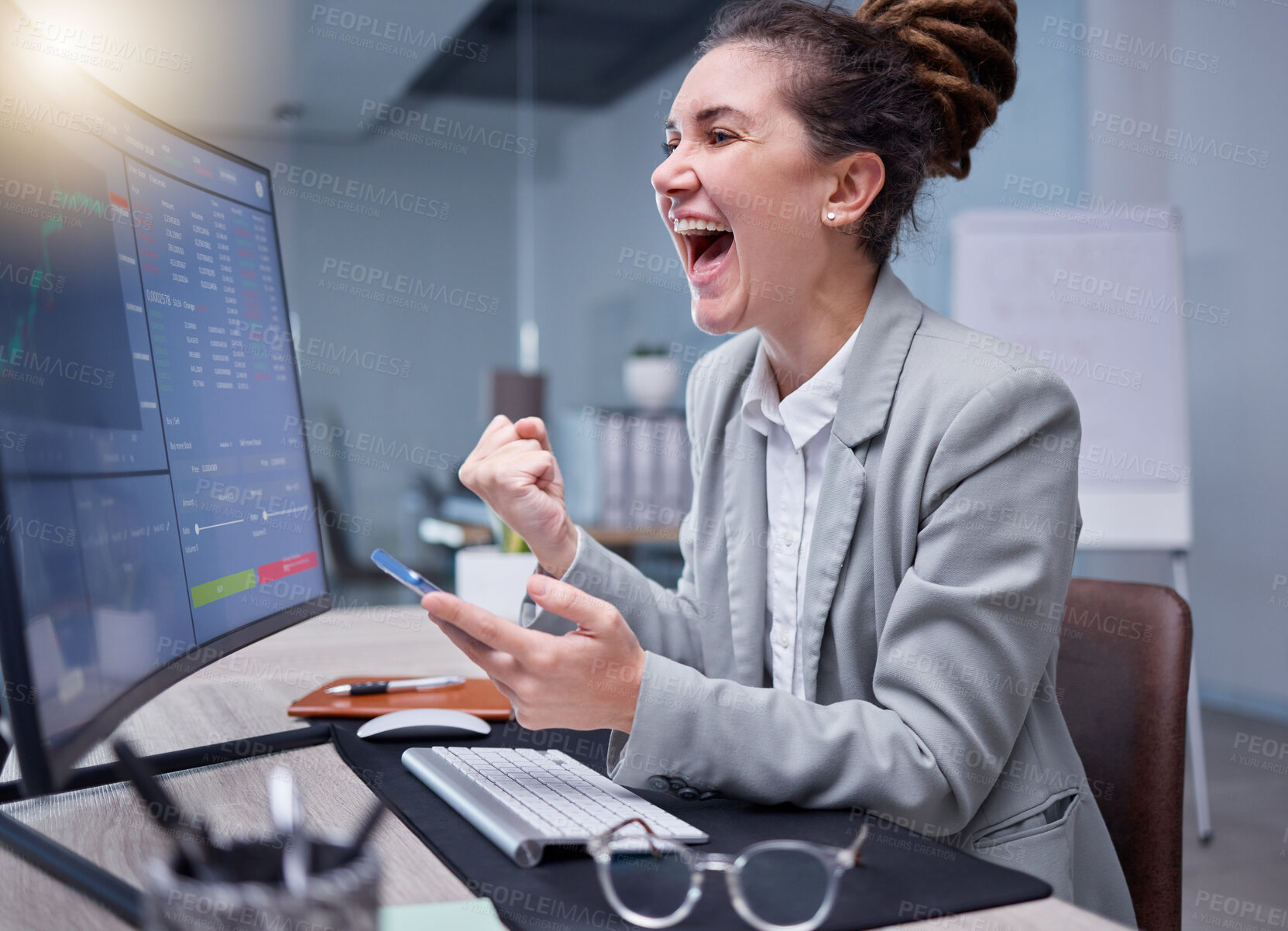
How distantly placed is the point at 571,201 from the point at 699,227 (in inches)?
159

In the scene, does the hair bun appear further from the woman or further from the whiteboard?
the whiteboard

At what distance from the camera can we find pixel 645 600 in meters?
1.18

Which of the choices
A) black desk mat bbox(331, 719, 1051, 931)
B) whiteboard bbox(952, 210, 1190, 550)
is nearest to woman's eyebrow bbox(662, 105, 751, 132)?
black desk mat bbox(331, 719, 1051, 931)

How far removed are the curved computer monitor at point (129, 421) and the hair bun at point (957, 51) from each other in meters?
0.72

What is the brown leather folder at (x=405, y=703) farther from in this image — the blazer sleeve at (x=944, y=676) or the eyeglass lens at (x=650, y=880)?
the eyeglass lens at (x=650, y=880)

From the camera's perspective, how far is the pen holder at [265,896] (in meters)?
0.41

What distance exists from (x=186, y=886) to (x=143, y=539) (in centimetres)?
38

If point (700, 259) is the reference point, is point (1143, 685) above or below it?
below

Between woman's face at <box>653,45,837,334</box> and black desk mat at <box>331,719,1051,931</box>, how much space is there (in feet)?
1.77

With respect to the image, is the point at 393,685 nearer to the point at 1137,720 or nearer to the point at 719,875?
the point at 719,875

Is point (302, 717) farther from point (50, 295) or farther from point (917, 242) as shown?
point (917, 242)

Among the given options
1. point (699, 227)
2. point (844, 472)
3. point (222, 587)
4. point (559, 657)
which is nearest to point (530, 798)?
point (559, 657)

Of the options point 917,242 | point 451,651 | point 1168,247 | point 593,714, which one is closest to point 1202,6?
point 1168,247

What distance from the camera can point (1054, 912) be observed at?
2.02 ft
